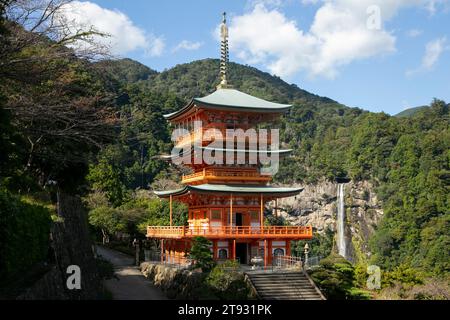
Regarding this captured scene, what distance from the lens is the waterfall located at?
81.8 meters

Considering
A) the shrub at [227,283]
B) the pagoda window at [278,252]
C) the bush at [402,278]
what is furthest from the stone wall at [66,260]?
the bush at [402,278]

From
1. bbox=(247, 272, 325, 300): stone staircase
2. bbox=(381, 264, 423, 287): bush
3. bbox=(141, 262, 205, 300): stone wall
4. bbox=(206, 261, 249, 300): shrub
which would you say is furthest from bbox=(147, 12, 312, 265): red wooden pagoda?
bbox=(381, 264, 423, 287): bush

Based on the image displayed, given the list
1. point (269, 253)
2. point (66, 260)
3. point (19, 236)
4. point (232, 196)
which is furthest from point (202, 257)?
point (19, 236)

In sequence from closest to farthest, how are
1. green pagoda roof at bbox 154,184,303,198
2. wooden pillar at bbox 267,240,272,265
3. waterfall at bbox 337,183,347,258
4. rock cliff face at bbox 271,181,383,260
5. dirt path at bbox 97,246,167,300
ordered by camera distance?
dirt path at bbox 97,246,167,300 < green pagoda roof at bbox 154,184,303,198 < wooden pillar at bbox 267,240,272,265 < waterfall at bbox 337,183,347,258 < rock cliff face at bbox 271,181,383,260

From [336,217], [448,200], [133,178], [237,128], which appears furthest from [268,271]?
[336,217]

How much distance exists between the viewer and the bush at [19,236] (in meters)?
11.5

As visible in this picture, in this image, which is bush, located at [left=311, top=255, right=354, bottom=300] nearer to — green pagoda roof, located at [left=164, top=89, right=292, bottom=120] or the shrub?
the shrub

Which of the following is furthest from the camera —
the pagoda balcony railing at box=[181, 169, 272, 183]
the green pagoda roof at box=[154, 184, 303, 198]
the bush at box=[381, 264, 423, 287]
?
the pagoda balcony railing at box=[181, 169, 272, 183]

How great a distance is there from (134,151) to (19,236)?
75.3 metres

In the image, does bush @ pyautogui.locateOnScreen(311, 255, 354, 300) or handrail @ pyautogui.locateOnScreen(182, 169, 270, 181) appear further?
handrail @ pyautogui.locateOnScreen(182, 169, 270, 181)

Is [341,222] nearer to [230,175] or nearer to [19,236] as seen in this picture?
[230,175]

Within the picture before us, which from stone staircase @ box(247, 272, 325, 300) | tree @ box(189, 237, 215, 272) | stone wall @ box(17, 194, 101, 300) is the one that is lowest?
stone staircase @ box(247, 272, 325, 300)

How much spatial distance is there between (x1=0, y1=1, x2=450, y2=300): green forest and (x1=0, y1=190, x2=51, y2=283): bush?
0.10ft

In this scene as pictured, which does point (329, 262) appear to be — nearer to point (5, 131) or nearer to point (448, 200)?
point (5, 131)
